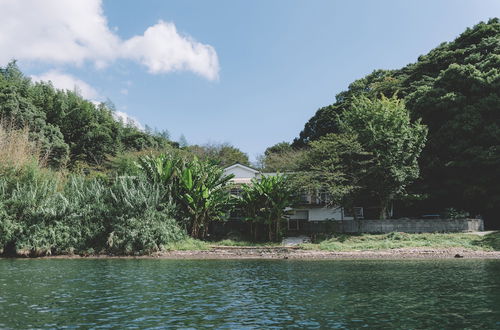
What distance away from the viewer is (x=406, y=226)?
35250 millimetres

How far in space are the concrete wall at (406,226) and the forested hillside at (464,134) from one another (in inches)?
118

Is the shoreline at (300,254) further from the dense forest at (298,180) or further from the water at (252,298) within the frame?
the water at (252,298)

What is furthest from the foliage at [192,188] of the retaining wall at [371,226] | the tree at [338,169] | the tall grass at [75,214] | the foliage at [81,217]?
the tree at [338,169]

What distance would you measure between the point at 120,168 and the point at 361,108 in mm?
25506

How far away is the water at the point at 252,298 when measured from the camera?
10.6m

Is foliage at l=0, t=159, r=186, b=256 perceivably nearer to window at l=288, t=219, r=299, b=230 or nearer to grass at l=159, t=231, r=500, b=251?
grass at l=159, t=231, r=500, b=251

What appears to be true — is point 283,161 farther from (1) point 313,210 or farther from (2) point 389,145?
(2) point 389,145

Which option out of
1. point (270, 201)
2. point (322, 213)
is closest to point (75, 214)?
point (270, 201)

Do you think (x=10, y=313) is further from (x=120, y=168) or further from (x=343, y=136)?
(x=120, y=168)

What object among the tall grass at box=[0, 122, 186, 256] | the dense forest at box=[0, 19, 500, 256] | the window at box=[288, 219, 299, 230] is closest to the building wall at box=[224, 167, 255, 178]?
the window at box=[288, 219, 299, 230]

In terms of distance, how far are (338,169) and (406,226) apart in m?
7.18

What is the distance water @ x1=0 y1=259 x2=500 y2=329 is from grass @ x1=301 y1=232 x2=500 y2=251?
950 cm

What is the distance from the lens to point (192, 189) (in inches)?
1372

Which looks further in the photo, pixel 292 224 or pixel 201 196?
pixel 292 224
